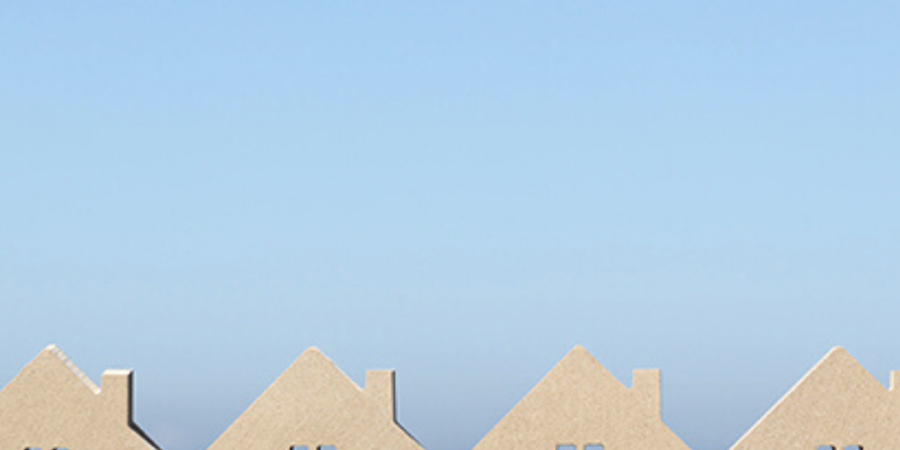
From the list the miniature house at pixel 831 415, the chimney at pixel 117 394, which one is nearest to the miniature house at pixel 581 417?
the miniature house at pixel 831 415

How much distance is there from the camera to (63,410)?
37562 millimetres

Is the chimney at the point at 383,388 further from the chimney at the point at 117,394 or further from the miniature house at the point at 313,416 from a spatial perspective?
the chimney at the point at 117,394

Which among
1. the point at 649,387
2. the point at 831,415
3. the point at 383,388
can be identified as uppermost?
the point at 383,388

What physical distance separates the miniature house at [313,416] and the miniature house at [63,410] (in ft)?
7.35

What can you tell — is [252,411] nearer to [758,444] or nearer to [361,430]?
[361,430]

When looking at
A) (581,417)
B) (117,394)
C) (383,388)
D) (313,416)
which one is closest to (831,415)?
(581,417)

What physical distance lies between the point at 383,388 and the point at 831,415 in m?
9.63

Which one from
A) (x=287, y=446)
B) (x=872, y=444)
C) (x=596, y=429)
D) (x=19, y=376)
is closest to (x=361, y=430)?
(x=287, y=446)

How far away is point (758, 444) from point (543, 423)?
4.38m

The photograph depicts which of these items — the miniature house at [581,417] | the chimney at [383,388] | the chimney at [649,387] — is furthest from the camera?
the chimney at [383,388]

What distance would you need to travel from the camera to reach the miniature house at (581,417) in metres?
37.1

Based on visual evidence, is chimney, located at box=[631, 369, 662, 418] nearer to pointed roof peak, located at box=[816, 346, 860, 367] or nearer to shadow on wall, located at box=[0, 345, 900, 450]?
shadow on wall, located at box=[0, 345, 900, 450]

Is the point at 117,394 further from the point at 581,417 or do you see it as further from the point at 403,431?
the point at 581,417

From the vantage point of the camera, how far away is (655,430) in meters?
37.1
